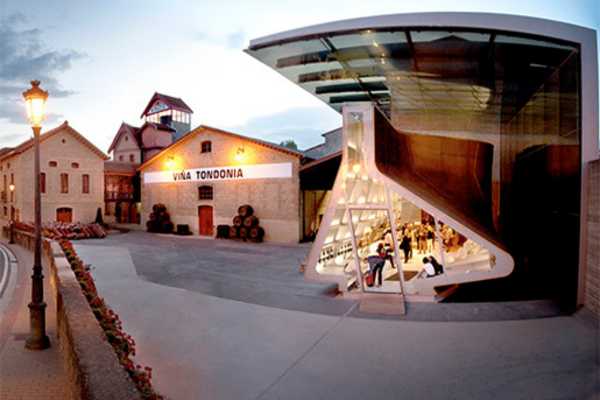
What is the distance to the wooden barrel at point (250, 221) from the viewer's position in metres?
20.9

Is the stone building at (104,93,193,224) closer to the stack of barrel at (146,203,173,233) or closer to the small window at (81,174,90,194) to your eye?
the small window at (81,174,90,194)

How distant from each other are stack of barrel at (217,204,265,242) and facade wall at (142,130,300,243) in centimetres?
37

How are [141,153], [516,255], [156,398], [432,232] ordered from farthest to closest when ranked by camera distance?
[141,153]
[432,232]
[516,255]
[156,398]

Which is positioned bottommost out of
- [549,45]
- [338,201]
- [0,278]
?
[0,278]

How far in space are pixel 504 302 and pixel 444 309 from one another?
5.63ft

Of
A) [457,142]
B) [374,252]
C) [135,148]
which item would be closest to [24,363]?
[374,252]

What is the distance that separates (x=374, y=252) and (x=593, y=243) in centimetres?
676

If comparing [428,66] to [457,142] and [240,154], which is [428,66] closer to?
[457,142]

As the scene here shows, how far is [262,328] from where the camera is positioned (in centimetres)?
741

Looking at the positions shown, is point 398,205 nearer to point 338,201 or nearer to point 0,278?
point 338,201

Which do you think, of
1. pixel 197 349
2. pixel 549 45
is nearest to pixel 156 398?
pixel 197 349

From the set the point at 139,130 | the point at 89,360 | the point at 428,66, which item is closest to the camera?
the point at 89,360

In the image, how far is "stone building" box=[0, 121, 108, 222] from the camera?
27297 mm

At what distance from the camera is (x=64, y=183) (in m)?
29.1
